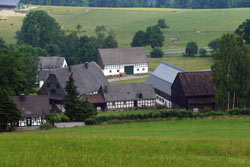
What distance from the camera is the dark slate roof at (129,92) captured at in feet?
216

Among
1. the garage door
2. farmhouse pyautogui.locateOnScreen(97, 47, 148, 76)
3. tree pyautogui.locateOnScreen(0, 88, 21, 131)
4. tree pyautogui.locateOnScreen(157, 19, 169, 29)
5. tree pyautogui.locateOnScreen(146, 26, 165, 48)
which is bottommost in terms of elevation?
tree pyautogui.locateOnScreen(0, 88, 21, 131)

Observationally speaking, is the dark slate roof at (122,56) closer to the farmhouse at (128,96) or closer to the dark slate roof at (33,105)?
the farmhouse at (128,96)

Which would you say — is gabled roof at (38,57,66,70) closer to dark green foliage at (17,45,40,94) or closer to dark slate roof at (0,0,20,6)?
dark green foliage at (17,45,40,94)

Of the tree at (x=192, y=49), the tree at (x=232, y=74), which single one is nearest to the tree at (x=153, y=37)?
the tree at (x=192, y=49)

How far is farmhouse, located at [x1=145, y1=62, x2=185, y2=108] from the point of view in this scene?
6756 centimetres

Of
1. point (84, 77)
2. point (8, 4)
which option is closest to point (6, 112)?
point (84, 77)

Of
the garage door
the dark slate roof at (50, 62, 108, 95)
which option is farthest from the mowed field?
the garage door

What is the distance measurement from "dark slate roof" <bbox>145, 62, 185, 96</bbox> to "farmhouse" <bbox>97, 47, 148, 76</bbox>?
21867mm

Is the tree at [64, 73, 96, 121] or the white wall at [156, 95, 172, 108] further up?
the tree at [64, 73, 96, 121]

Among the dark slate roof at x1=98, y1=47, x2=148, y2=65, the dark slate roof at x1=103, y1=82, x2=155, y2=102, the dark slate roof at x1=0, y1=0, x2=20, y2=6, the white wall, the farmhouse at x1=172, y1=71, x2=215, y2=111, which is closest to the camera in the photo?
the farmhouse at x1=172, y1=71, x2=215, y2=111

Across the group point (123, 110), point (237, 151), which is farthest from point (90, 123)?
point (237, 151)

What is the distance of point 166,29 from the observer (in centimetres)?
14738

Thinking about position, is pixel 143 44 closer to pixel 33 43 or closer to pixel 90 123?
pixel 33 43

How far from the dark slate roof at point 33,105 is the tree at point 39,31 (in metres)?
63.7
